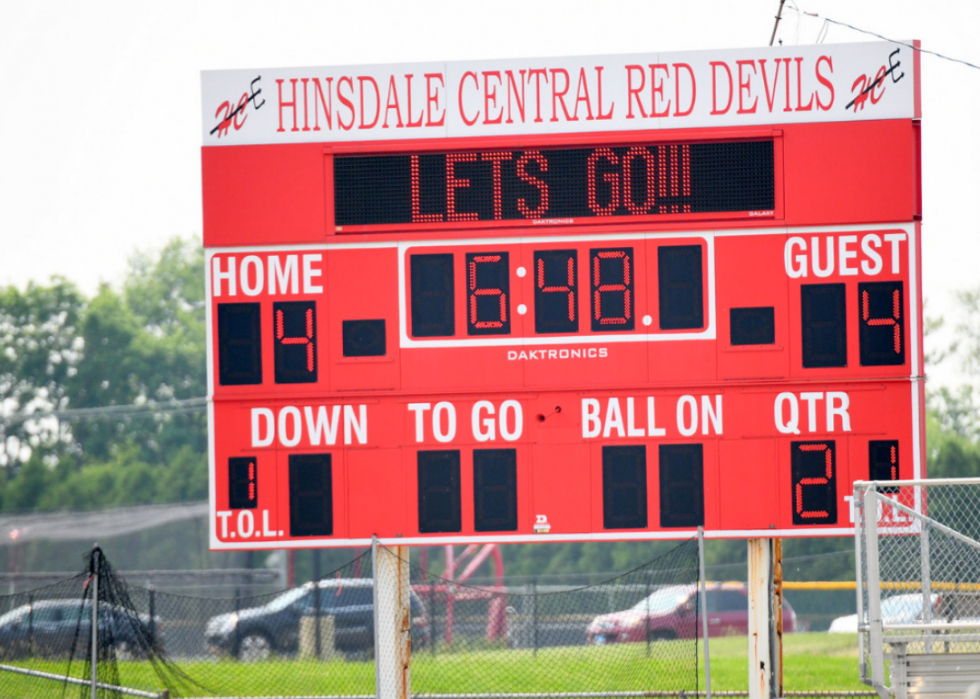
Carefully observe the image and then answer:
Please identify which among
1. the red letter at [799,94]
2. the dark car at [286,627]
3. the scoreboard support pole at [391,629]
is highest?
the red letter at [799,94]

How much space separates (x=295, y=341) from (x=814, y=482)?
3886mm

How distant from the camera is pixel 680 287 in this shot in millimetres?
8234

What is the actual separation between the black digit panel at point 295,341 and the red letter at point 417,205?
39.1 inches

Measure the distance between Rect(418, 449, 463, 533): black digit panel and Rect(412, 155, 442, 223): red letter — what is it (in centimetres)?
170

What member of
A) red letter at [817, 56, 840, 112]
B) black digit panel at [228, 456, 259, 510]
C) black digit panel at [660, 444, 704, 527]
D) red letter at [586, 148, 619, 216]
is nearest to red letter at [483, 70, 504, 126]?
red letter at [586, 148, 619, 216]

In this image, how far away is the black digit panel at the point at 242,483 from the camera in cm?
832

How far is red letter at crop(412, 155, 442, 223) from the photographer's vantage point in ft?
27.5

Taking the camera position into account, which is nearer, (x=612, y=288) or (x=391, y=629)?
(x=612, y=288)

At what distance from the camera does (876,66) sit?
27.5ft

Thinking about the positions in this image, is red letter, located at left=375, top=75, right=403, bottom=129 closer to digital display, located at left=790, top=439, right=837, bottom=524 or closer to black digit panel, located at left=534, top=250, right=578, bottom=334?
black digit panel, located at left=534, top=250, right=578, bottom=334

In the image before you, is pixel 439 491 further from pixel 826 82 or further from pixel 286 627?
pixel 286 627

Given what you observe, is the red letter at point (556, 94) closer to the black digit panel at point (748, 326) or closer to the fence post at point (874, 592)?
the black digit panel at point (748, 326)

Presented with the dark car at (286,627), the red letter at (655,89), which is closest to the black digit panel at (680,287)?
the red letter at (655,89)

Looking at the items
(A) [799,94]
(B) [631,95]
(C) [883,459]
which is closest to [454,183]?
(B) [631,95]
